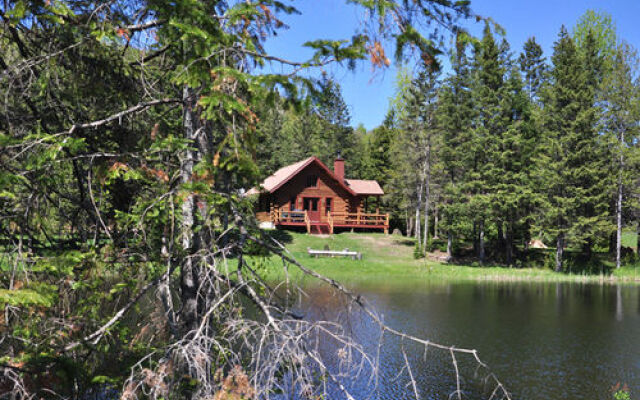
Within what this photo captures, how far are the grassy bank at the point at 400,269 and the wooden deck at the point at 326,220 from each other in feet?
11.6

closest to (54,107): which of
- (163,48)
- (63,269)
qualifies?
(163,48)

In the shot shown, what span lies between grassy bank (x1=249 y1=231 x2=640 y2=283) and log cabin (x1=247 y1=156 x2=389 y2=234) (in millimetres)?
4210

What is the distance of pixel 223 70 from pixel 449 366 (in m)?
10.2

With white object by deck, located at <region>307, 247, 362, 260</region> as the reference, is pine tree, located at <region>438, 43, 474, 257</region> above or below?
above

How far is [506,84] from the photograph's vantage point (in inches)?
1328

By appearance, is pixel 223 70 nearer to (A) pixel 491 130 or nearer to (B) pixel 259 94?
(B) pixel 259 94

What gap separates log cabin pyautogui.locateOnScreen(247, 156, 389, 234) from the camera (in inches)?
1585

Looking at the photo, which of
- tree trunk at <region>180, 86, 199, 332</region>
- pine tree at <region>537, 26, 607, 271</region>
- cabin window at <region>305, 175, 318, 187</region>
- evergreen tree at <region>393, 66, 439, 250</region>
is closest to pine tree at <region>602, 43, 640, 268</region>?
pine tree at <region>537, 26, 607, 271</region>

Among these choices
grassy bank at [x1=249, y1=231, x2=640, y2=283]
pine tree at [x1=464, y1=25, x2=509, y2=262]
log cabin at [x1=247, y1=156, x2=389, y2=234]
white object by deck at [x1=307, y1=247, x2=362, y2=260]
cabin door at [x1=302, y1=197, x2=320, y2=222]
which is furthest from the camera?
cabin door at [x1=302, y1=197, x2=320, y2=222]

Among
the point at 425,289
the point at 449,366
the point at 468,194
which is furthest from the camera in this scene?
the point at 468,194

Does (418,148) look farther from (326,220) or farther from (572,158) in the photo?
(572,158)

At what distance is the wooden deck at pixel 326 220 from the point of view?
39.9m

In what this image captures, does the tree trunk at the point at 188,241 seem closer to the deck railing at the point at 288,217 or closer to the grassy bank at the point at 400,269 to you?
the grassy bank at the point at 400,269

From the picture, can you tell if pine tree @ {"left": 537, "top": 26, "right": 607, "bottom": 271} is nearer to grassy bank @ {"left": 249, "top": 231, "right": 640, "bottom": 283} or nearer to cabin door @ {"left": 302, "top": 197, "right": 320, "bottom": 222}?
grassy bank @ {"left": 249, "top": 231, "right": 640, "bottom": 283}
